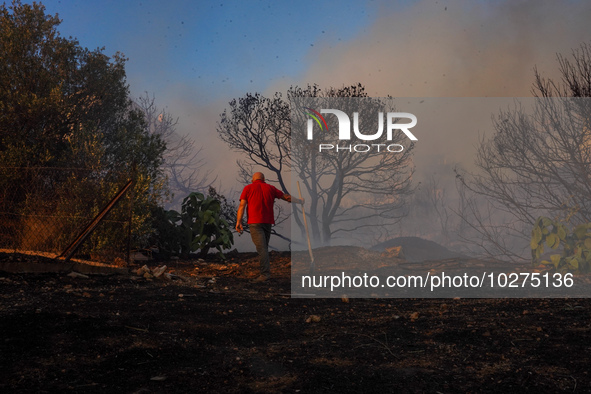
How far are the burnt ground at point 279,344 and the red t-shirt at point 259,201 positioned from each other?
8.97 ft

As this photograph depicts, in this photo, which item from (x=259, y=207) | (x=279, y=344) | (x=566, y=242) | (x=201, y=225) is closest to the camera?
(x=279, y=344)

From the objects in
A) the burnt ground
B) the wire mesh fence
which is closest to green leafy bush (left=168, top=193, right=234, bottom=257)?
the wire mesh fence

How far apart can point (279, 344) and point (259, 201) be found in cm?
562

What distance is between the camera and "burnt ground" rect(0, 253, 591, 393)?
4.18 meters

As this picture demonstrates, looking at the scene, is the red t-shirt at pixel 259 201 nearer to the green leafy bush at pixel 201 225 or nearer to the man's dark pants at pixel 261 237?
the man's dark pants at pixel 261 237

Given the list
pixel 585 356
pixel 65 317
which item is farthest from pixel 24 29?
pixel 585 356

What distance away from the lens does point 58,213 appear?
11.5 meters

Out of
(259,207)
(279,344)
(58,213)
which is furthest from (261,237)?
(279,344)

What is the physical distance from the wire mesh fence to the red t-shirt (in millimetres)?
2444

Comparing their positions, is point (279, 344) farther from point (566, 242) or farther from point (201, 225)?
point (201, 225)

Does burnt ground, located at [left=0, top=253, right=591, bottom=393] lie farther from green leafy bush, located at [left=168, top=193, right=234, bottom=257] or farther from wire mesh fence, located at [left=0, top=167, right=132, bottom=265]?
green leafy bush, located at [left=168, top=193, right=234, bottom=257]

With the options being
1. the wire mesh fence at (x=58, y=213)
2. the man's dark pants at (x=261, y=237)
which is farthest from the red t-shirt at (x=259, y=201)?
the wire mesh fence at (x=58, y=213)

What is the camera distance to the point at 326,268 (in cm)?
1456

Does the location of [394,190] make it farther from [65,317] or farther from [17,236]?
[65,317]
